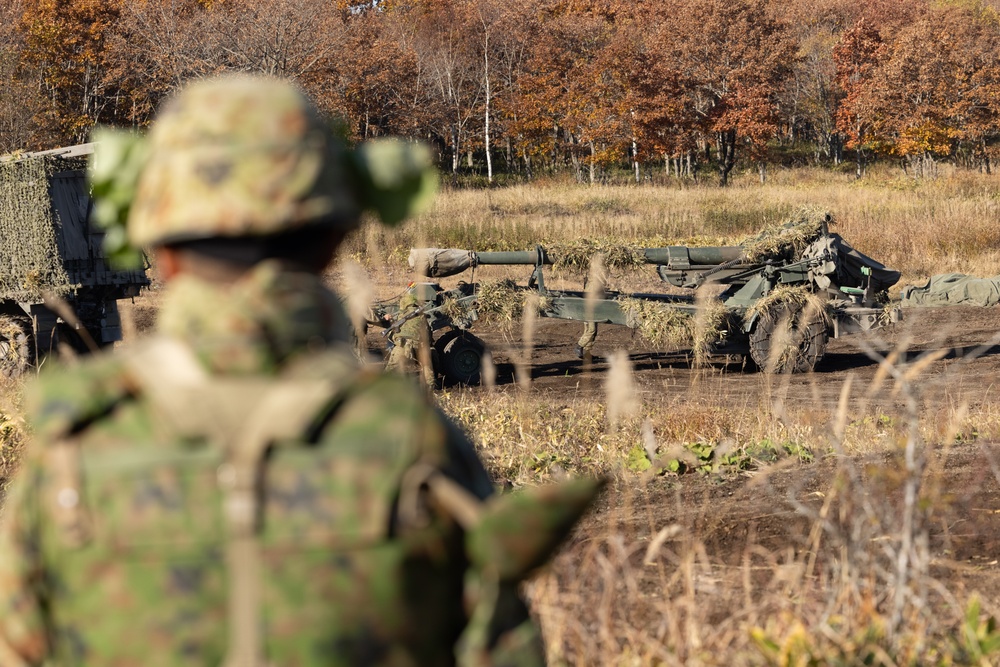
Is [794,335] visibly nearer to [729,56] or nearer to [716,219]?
[716,219]

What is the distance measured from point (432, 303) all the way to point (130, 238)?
469 inches

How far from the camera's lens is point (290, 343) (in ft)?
4.37

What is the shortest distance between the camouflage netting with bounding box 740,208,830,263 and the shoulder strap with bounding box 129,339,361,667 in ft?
43.9

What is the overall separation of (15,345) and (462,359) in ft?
17.6

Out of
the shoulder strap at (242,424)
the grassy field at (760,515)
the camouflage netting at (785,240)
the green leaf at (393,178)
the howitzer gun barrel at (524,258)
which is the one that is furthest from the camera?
the camouflage netting at (785,240)

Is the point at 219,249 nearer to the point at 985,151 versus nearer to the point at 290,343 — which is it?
the point at 290,343

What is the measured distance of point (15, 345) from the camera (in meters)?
→ 14.0

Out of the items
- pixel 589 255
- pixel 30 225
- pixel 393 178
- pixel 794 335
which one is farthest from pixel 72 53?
pixel 393 178

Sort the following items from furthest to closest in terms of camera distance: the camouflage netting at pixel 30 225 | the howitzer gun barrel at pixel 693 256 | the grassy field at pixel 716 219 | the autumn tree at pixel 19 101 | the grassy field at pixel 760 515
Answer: the autumn tree at pixel 19 101, the grassy field at pixel 716 219, the howitzer gun barrel at pixel 693 256, the camouflage netting at pixel 30 225, the grassy field at pixel 760 515

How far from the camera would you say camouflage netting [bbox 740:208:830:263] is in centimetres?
1429

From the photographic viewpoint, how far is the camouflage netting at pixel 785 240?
1429 cm

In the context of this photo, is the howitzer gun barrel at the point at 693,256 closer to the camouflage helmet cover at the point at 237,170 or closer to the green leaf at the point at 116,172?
the green leaf at the point at 116,172

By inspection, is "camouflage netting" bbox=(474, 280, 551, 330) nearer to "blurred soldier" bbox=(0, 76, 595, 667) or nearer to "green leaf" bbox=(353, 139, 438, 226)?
"green leaf" bbox=(353, 139, 438, 226)

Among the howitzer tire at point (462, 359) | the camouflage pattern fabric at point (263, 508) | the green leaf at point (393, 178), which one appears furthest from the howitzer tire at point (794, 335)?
the camouflage pattern fabric at point (263, 508)
